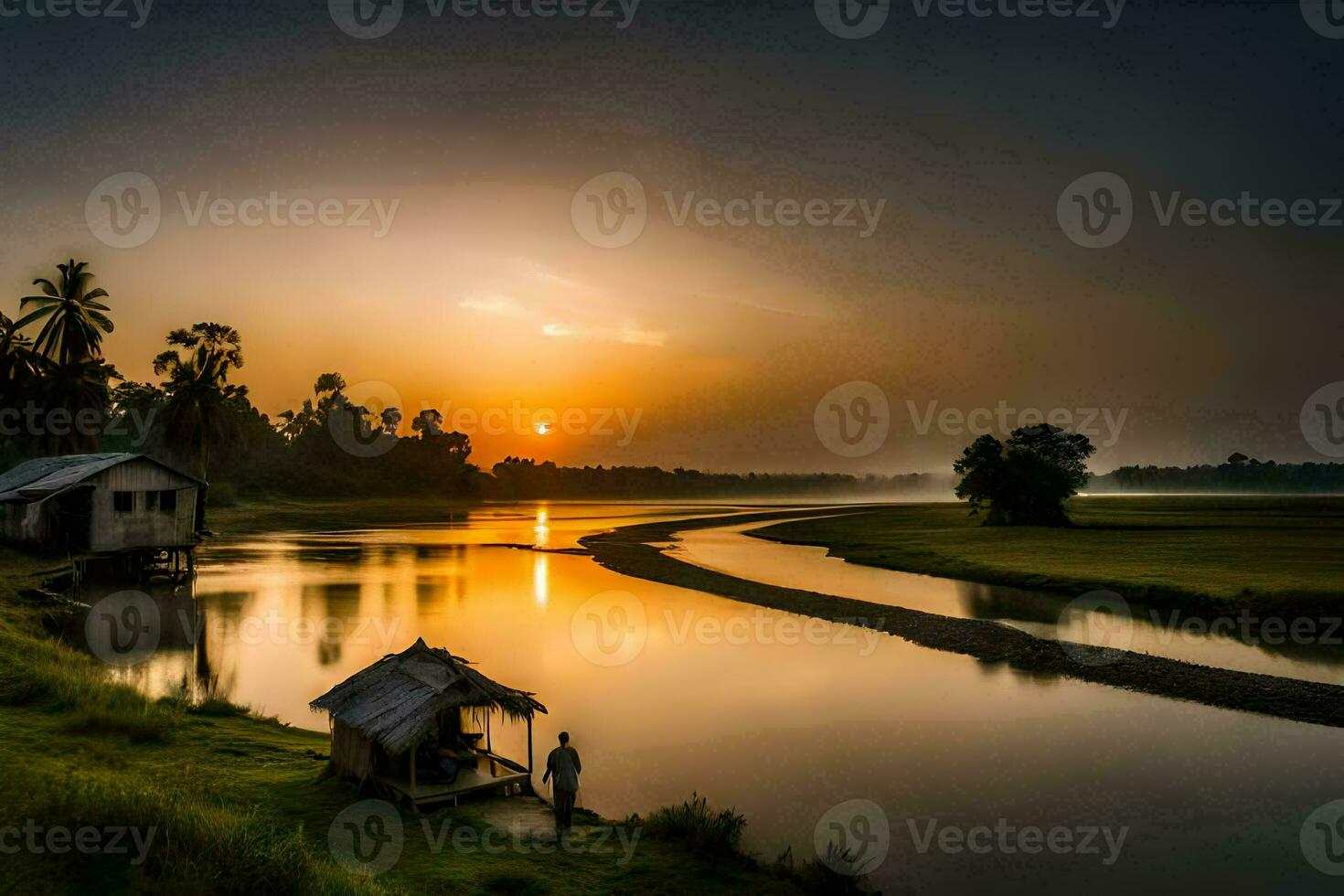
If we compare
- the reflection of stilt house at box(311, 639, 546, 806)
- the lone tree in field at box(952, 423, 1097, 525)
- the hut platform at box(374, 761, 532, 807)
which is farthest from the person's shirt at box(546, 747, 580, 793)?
the lone tree in field at box(952, 423, 1097, 525)

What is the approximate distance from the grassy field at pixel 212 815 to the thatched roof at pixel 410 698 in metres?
1.43

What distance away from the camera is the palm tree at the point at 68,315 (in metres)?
59.2

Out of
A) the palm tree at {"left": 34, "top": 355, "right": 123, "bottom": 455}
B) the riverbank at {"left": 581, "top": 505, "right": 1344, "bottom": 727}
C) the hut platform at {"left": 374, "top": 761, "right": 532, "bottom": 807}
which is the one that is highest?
the palm tree at {"left": 34, "top": 355, "right": 123, "bottom": 455}

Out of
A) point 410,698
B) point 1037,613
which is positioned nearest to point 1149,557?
point 1037,613

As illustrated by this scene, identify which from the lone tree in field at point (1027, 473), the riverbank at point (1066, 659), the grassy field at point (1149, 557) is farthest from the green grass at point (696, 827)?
the lone tree in field at point (1027, 473)

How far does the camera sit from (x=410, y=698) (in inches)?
580

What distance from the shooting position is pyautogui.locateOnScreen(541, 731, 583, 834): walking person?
14.0m

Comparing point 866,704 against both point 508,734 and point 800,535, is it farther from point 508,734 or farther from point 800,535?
point 800,535

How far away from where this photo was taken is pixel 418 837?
13.1 metres

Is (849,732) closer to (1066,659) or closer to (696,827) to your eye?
(696,827)

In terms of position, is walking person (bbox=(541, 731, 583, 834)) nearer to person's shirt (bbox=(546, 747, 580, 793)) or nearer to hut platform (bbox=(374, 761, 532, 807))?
person's shirt (bbox=(546, 747, 580, 793))

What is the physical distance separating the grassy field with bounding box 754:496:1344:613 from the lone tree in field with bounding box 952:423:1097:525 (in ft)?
11.3

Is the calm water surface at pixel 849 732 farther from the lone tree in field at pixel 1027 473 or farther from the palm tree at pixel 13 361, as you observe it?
the lone tree in field at pixel 1027 473

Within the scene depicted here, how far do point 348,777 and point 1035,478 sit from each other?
77.2 meters
